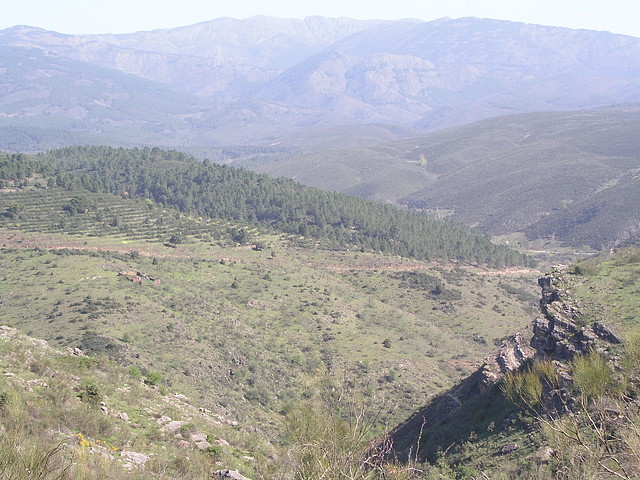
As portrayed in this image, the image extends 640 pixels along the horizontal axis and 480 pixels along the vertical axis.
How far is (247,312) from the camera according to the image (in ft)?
149

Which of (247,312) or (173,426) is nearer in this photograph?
(173,426)

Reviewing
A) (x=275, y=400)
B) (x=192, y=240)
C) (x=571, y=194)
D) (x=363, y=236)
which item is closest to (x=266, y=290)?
(x=192, y=240)

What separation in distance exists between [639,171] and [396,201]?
6374 cm

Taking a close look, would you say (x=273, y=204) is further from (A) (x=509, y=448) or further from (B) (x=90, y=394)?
(A) (x=509, y=448)

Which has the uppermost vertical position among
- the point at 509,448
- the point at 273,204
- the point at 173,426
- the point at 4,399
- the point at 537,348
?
the point at 4,399

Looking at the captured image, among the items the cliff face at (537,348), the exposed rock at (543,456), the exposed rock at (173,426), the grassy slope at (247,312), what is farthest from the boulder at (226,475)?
the grassy slope at (247,312)

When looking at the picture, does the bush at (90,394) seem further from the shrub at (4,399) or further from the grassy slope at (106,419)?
the shrub at (4,399)

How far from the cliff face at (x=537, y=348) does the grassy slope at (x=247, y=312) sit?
243 centimetres

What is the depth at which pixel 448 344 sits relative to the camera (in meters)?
45.7

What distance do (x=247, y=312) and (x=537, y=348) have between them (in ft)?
93.1

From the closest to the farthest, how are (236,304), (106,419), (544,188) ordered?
(106,419), (236,304), (544,188)

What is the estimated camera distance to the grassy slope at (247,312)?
32625 mm

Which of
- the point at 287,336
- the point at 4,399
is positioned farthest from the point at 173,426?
the point at 287,336

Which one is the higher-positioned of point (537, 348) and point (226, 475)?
point (537, 348)
